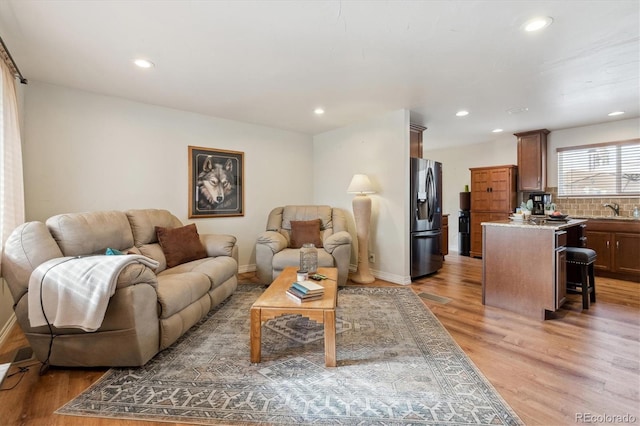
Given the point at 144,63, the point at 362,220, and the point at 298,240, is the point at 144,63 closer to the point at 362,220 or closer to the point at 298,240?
the point at 298,240

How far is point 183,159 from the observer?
3.77 m

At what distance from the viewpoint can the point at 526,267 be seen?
2732 mm

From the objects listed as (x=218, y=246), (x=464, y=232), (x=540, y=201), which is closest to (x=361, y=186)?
(x=218, y=246)

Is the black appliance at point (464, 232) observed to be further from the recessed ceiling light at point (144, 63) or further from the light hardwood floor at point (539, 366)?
the recessed ceiling light at point (144, 63)

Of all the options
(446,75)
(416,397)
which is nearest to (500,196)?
(446,75)

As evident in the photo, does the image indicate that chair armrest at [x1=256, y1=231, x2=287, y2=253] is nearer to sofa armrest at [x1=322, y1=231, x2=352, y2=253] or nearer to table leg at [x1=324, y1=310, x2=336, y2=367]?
sofa armrest at [x1=322, y1=231, x2=352, y2=253]

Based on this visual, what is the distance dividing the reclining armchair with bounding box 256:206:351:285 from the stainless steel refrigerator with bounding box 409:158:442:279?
100cm

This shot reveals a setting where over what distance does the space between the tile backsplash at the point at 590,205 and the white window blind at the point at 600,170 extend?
0.24ft

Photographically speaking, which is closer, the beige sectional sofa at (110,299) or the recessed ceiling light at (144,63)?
the beige sectional sofa at (110,299)

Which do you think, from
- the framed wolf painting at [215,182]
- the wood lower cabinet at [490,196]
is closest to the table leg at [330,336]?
the framed wolf painting at [215,182]

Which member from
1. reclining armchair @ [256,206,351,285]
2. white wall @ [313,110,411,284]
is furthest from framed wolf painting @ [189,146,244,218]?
white wall @ [313,110,411,284]

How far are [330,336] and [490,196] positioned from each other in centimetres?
465

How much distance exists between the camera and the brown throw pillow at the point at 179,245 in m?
2.88

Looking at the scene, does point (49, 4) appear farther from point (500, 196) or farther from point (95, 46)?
point (500, 196)
